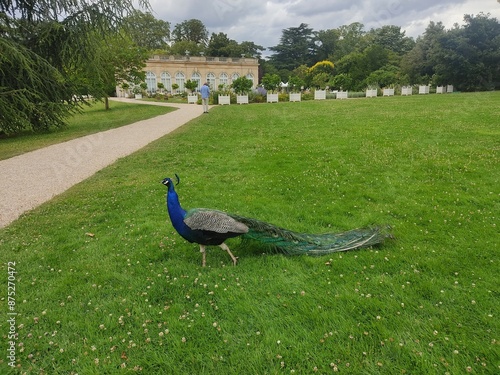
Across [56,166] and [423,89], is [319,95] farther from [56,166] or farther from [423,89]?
[56,166]

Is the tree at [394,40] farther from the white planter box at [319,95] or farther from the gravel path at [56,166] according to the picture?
the gravel path at [56,166]

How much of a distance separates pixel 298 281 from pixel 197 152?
289 inches

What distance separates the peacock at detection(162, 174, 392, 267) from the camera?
367 cm

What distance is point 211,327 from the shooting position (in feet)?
9.79

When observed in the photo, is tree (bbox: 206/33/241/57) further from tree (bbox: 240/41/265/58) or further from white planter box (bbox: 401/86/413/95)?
white planter box (bbox: 401/86/413/95)

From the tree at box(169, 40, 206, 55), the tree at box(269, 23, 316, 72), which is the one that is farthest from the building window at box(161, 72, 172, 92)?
the tree at box(269, 23, 316, 72)

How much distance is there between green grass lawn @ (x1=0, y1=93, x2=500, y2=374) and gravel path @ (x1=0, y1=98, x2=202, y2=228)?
0.63 metres

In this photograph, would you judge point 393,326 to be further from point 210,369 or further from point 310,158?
point 310,158

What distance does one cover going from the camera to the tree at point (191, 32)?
8081cm

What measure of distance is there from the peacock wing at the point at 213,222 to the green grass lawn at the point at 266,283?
0.53 meters

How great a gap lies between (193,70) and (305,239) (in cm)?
6136

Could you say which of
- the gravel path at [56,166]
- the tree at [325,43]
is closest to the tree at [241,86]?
the gravel path at [56,166]

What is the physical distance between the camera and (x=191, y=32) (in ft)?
267

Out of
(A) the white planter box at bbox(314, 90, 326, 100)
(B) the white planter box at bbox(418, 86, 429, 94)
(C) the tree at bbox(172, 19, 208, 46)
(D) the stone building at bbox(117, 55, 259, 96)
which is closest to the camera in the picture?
(A) the white planter box at bbox(314, 90, 326, 100)
